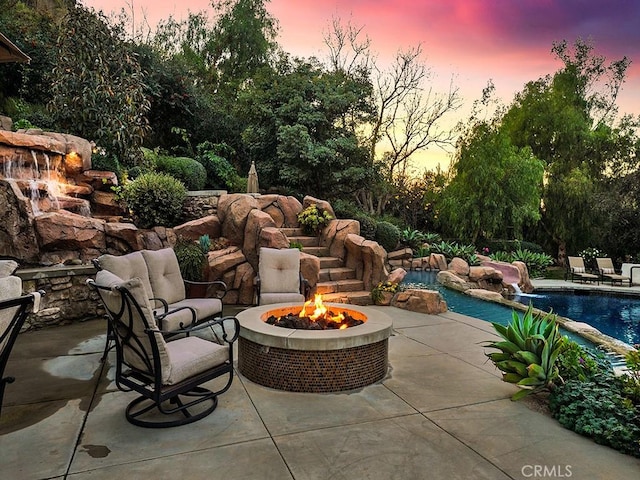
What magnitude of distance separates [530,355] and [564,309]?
854 centimetres

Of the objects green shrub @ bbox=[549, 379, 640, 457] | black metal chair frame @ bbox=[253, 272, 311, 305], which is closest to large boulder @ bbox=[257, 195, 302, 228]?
black metal chair frame @ bbox=[253, 272, 311, 305]

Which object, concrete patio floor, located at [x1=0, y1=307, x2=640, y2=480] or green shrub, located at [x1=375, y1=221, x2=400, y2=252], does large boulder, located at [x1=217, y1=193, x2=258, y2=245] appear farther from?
green shrub, located at [x1=375, y1=221, x2=400, y2=252]

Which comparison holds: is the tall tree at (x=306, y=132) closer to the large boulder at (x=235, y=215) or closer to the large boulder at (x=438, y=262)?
the large boulder at (x=438, y=262)

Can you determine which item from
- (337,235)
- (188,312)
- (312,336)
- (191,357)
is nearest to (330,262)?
(337,235)

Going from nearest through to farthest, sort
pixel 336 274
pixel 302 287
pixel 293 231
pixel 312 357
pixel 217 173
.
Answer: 1. pixel 312 357
2. pixel 302 287
3. pixel 336 274
4. pixel 293 231
5. pixel 217 173

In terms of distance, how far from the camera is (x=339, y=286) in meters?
7.76

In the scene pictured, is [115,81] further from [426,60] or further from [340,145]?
[426,60]

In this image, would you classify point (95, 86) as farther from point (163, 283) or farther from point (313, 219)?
point (163, 283)

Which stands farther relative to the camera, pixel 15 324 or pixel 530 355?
pixel 530 355

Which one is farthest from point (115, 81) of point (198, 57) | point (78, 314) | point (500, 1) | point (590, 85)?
point (590, 85)

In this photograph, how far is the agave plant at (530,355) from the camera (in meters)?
3.26

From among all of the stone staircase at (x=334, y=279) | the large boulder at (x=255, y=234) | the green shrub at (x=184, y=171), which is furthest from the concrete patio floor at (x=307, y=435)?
the green shrub at (x=184, y=171)

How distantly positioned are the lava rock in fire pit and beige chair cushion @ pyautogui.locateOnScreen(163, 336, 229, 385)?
1.02 metres

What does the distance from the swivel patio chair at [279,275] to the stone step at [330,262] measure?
2361 mm
